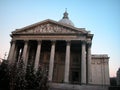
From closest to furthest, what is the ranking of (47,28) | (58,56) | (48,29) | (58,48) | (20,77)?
1. (20,77)
2. (48,29)
3. (47,28)
4. (58,56)
5. (58,48)

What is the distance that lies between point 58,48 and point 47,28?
558 cm

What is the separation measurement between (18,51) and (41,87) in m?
17.9

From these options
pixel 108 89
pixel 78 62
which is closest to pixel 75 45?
pixel 78 62

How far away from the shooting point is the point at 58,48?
105ft

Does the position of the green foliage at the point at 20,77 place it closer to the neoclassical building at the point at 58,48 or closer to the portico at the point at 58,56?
the neoclassical building at the point at 58,48

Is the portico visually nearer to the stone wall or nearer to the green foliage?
the stone wall

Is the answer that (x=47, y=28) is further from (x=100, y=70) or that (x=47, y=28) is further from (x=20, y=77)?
(x=100, y=70)

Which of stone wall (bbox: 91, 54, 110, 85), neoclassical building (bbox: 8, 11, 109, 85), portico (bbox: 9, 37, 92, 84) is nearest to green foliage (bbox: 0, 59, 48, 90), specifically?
neoclassical building (bbox: 8, 11, 109, 85)

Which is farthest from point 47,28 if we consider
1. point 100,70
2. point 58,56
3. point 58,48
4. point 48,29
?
point 100,70

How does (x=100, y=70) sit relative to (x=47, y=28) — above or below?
below

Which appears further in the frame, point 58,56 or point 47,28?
point 58,56

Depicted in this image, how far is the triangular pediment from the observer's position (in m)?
28.2

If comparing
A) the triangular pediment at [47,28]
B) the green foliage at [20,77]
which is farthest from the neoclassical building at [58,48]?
the green foliage at [20,77]

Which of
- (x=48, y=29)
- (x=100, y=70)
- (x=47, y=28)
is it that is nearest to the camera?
(x=48, y=29)
